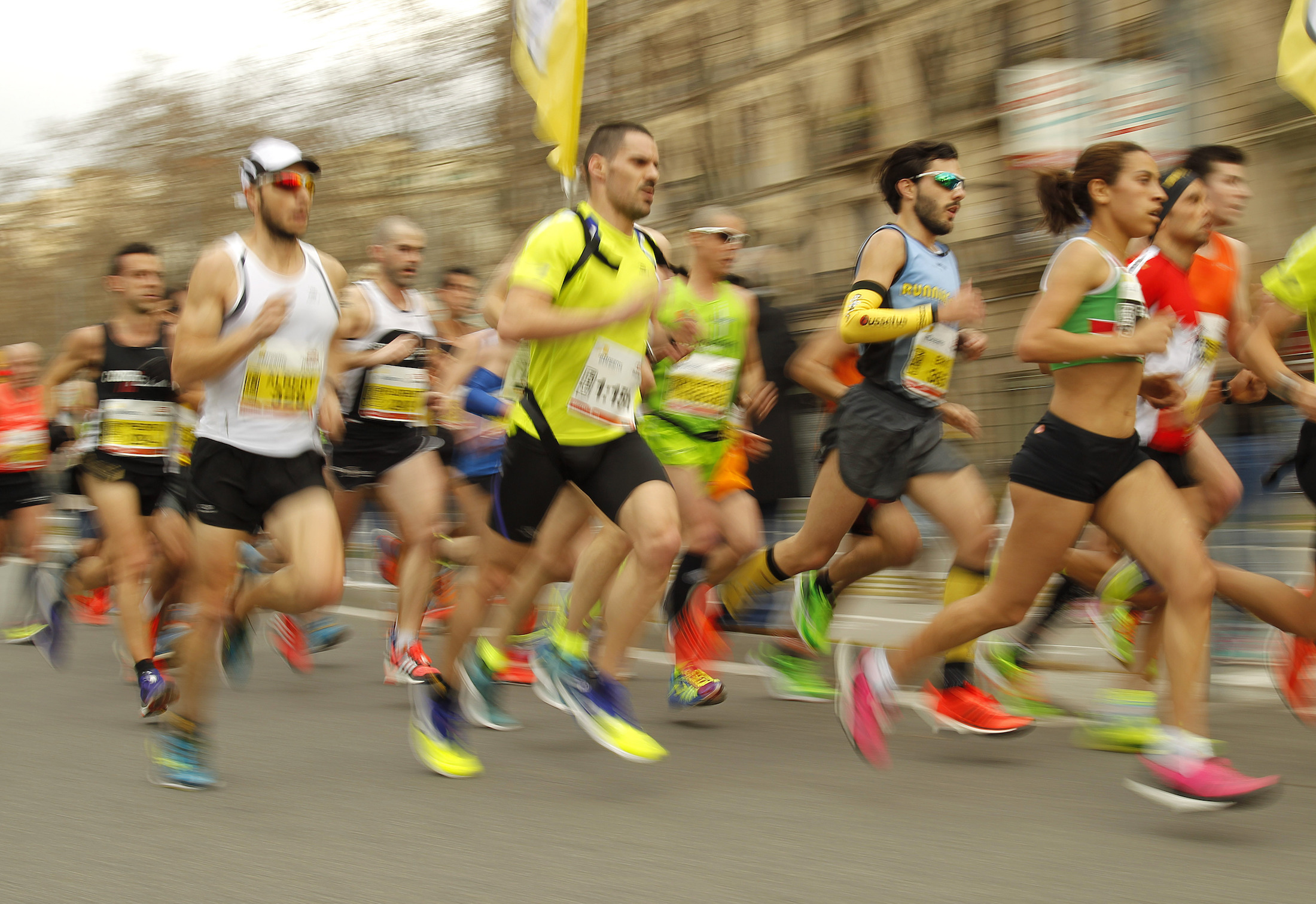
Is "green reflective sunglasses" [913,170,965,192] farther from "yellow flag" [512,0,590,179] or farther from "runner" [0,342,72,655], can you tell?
"runner" [0,342,72,655]

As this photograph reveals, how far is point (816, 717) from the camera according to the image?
5.74 m

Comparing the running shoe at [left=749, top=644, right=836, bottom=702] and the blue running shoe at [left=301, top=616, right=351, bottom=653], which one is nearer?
the running shoe at [left=749, top=644, right=836, bottom=702]

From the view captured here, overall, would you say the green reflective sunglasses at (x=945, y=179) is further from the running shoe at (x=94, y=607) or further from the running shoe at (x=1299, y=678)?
the running shoe at (x=94, y=607)

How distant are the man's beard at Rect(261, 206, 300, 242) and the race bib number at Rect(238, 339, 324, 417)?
33cm

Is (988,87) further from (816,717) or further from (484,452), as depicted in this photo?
(816,717)

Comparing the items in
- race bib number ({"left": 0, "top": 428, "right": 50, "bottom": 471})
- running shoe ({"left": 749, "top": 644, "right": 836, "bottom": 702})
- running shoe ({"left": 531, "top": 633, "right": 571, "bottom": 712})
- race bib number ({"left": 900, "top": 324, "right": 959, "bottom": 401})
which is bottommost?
running shoe ({"left": 749, "top": 644, "right": 836, "bottom": 702})

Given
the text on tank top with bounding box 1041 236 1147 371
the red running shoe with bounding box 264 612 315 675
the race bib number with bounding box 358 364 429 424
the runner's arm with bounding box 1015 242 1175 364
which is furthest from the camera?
the red running shoe with bounding box 264 612 315 675

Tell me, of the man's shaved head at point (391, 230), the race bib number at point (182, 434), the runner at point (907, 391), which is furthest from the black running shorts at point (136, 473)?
the runner at point (907, 391)

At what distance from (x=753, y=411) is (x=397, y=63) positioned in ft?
60.1

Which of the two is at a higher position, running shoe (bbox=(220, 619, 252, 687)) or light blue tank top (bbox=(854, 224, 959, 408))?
light blue tank top (bbox=(854, 224, 959, 408))

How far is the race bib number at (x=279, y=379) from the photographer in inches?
179

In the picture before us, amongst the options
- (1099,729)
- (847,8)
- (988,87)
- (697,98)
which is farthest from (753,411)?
(847,8)

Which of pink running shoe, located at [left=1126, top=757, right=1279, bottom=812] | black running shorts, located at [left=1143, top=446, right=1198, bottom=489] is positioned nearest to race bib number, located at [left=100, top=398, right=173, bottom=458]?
black running shorts, located at [left=1143, top=446, right=1198, bottom=489]

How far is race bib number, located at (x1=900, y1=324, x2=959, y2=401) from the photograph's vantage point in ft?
17.9
